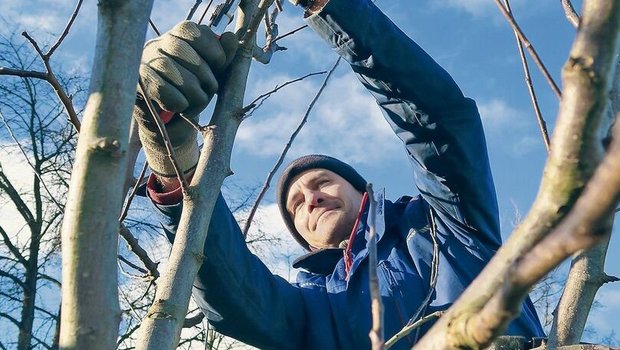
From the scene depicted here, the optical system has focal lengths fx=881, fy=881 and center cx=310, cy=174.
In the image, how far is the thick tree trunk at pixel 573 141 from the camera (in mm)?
706

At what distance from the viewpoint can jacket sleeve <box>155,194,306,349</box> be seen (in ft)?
8.87

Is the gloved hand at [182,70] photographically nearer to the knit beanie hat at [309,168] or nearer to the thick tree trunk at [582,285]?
the thick tree trunk at [582,285]

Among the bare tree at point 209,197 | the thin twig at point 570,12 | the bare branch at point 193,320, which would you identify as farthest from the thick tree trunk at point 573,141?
the bare branch at point 193,320

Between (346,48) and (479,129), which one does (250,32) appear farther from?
(479,129)

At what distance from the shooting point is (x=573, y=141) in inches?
28.2

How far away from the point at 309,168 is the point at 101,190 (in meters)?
2.64

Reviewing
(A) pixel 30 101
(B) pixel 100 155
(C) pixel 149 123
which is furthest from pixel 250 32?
(A) pixel 30 101

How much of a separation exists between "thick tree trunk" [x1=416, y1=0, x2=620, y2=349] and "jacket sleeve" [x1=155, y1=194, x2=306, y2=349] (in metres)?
1.83

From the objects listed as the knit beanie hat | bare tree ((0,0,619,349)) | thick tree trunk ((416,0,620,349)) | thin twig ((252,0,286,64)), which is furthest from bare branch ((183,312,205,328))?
thick tree trunk ((416,0,620,349))

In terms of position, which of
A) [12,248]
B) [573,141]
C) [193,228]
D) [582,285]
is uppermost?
[12,248]

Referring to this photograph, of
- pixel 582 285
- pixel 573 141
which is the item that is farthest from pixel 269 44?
pixel 573 141

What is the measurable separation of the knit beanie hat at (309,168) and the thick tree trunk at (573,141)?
3.03 meters

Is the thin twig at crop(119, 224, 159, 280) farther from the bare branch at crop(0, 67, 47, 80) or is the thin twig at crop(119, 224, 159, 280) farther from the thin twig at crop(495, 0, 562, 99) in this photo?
the thin twig at crop(495, 0, 562, 99)

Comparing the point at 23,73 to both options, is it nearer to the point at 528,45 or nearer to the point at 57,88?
the point at 57,88
